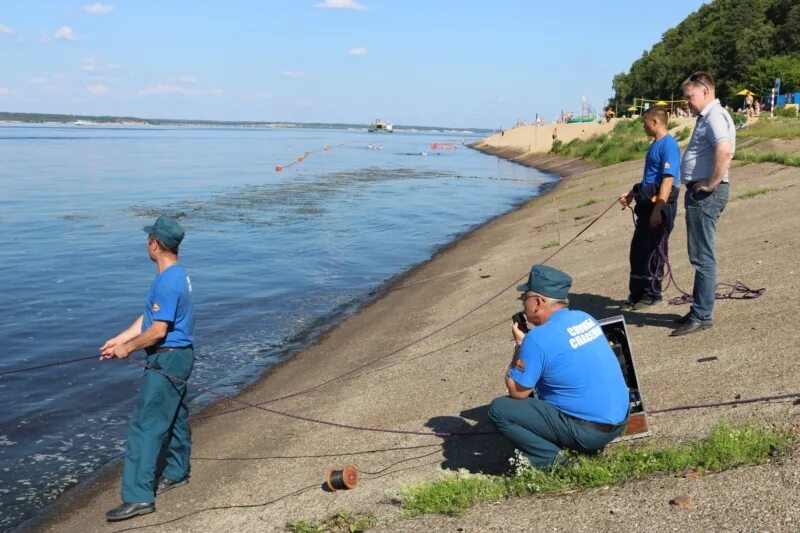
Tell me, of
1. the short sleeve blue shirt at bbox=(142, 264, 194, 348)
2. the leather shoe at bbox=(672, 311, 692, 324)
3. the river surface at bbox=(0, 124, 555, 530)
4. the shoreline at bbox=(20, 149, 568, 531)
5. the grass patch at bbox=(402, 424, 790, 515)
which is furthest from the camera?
the river surface at bbox=(0, 124, 555, 530)

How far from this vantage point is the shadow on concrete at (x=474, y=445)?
5.73 metres

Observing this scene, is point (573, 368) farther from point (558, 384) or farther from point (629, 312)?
point (629, 312)

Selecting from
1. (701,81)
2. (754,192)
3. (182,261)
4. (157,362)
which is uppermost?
(701,81)

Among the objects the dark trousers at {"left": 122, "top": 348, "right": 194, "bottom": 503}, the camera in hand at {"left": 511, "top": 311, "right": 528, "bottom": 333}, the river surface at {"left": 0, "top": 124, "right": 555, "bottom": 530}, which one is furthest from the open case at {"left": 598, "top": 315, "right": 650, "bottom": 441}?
the river surface at {"left": 0, "top": 124, "right": 555, "bottom": 530}

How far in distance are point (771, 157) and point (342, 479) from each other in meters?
15.7

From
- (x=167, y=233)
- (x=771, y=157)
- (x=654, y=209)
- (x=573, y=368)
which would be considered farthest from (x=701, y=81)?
(x=771, y=157)

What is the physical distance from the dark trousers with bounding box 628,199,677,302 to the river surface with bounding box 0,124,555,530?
4.72 metres

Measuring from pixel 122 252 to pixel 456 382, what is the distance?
1499 centimetres

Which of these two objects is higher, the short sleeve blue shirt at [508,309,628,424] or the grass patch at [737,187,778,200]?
the grass patch at [737,187,778,200]

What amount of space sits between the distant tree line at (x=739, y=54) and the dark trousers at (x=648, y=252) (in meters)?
55.7

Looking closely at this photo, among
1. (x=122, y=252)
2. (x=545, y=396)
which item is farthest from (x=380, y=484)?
(x=122, y=252)

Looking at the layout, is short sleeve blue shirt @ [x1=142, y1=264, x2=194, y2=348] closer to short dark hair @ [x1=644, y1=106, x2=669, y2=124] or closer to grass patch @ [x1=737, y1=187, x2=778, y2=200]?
short dark hair @ [x1=644, y1=106, x2=669, y2=124]

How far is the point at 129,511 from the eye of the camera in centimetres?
591

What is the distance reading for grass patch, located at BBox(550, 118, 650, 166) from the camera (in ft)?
121
